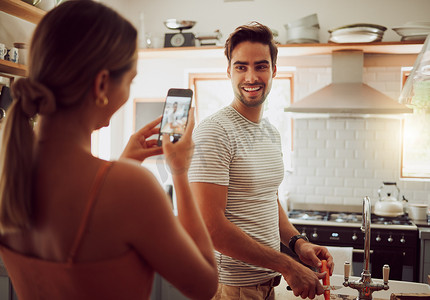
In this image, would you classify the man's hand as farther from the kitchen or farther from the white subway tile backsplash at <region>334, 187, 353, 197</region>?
the white subway tile backsplash at <region>334, 187, 353, 197</region>

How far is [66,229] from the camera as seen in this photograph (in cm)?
78

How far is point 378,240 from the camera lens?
365cm

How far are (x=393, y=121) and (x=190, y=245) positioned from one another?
12.8ft

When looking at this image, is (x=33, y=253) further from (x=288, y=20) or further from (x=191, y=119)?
(x=288, y=20)

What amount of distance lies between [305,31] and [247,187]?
2.70m

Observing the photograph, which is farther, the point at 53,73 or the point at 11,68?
Answer: the point at 11,68

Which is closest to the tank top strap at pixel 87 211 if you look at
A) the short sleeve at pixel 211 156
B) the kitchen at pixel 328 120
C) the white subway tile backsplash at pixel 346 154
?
the short sleeve at pixel 211 156

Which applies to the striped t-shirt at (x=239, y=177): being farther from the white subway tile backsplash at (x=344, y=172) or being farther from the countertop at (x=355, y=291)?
the white subway tile backsplash at (x=344, y=172)

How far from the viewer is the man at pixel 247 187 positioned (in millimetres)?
1615

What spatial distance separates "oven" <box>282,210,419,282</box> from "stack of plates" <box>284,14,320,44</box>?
5.18 feet

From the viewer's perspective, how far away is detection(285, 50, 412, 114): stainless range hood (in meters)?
3.59

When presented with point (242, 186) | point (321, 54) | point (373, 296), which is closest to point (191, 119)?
point (242, 186)

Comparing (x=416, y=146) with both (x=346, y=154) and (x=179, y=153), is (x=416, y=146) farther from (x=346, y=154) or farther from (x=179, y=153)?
(x=179, y=153)

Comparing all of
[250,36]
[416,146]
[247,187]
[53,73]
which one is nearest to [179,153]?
[53,73]
